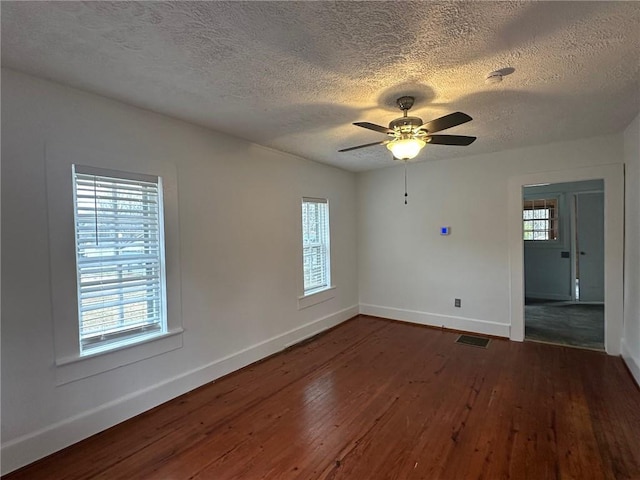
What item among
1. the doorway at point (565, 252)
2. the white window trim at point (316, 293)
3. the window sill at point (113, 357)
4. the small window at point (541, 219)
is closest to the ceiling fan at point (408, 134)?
the white window trim at point (316, 293)

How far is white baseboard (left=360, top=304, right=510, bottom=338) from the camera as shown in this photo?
4.30 meters

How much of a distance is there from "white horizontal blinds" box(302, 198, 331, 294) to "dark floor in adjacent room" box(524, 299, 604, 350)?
9.61 feet

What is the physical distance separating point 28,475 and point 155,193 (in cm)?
205

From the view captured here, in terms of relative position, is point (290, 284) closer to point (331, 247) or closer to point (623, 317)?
point (331, 247)

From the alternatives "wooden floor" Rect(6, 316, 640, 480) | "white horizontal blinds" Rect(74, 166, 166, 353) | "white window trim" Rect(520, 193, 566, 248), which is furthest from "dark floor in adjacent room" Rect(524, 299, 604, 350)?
"white horizontal blinds" Rect(74, 166, 166, 353)

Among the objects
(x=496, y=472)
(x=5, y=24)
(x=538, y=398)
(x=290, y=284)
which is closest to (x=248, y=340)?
(x=290, y=284)

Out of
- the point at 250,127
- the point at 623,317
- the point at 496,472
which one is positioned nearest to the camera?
the point at 496,472

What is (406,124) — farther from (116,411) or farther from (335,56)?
(116,411)

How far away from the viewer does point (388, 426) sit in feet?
7.83

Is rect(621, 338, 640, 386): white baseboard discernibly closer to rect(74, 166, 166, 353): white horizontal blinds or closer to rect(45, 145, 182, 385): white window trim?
rect(74, 166, 166, 353): white horizontal blinds

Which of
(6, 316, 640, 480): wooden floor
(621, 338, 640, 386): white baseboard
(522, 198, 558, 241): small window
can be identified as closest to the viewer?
(6, 316, 640, 480): wooden floor

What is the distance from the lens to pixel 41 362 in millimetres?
2092

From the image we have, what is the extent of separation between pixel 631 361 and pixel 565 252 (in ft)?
12.7

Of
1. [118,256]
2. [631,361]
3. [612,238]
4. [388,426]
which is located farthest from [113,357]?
Answer: [612,238]
